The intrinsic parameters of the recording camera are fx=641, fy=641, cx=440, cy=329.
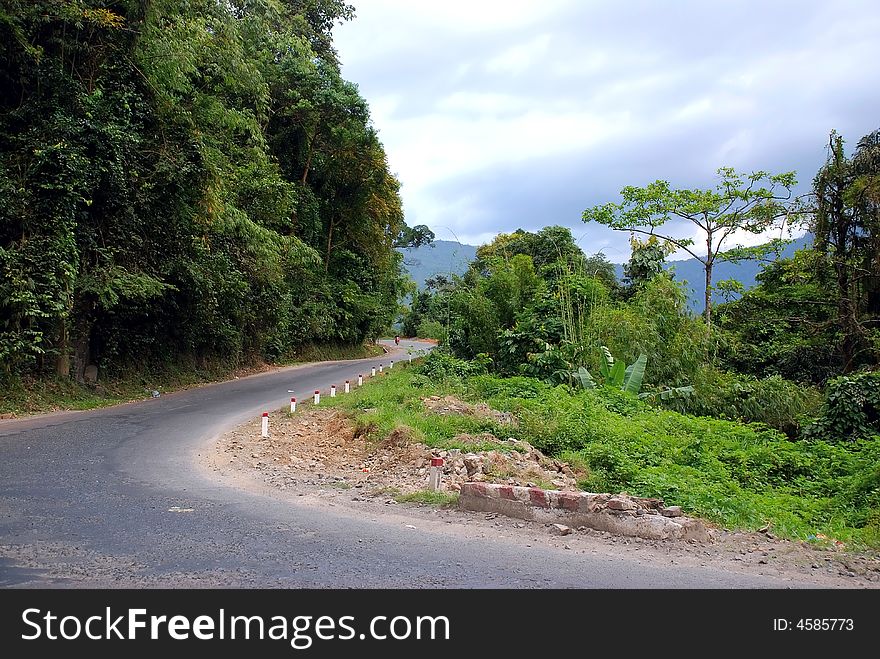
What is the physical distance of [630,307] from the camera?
20078 mm

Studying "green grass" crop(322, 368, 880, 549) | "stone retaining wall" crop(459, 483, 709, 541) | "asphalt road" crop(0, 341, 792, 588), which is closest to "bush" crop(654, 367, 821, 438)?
"green grass" crop(322, 368, 880, 549)

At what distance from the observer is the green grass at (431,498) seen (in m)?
7.85

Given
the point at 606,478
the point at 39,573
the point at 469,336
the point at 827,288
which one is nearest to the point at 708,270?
the point at 827,288

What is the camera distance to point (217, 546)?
589 centimetres

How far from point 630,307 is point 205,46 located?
14.6 m

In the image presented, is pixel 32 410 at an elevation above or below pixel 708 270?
below

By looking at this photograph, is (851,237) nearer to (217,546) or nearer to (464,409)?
(464,409)

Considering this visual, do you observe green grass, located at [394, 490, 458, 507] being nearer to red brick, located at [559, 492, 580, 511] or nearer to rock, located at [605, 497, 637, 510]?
red brick, located at [559, 492, 580, 511]

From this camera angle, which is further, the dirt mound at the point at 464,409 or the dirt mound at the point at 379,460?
the dirt mound at the point at 464,409

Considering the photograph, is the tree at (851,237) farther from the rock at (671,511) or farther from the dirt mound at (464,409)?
the rock at (671,511)

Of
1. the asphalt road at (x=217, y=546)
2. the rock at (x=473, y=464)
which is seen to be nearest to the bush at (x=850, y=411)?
the rock at (x=473, y=464)

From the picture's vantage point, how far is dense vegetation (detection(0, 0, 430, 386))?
14.8 m

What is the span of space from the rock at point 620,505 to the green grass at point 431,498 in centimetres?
187

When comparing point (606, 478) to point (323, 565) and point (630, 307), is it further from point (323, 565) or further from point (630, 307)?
point (630, 307)
